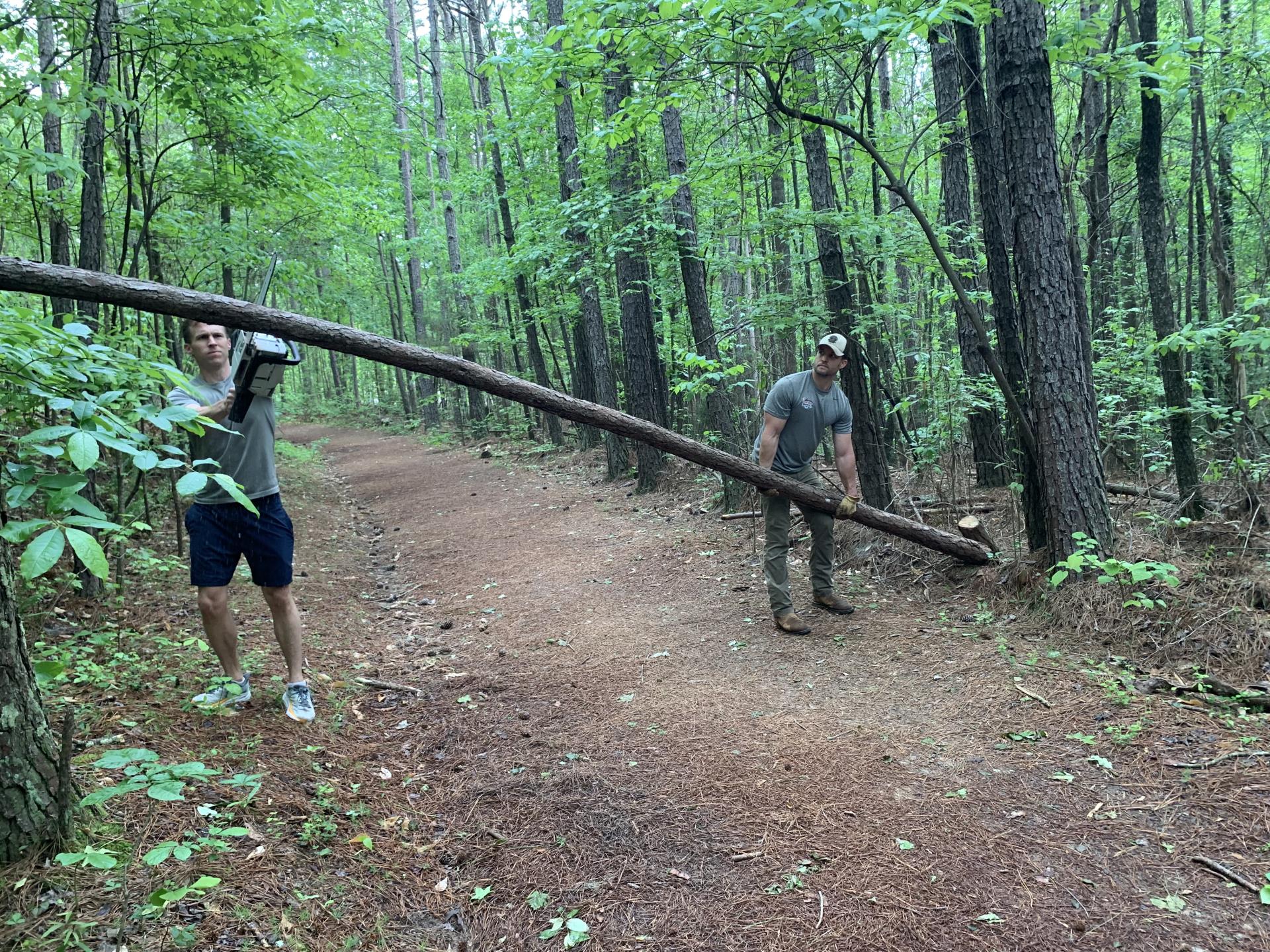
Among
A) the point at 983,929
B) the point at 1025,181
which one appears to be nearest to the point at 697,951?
the point at 983,929

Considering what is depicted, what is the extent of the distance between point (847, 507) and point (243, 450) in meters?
4.57

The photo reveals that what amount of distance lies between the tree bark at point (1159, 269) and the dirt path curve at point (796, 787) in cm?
281

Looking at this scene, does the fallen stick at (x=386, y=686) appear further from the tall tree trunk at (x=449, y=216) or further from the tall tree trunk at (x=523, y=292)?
the tall tree trunk at (x=449, y=216)

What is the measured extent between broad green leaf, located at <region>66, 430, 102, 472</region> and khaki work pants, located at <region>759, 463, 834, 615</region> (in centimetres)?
485

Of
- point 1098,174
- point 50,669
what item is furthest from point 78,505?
point 1098,174

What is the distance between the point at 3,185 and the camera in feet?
20.6

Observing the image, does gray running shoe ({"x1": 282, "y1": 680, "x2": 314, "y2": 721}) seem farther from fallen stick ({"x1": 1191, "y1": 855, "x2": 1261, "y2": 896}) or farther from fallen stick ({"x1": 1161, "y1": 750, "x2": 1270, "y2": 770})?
fallen stick ({"x1": 1161, "y1": 750, "x2": 1270, "y2": 770})

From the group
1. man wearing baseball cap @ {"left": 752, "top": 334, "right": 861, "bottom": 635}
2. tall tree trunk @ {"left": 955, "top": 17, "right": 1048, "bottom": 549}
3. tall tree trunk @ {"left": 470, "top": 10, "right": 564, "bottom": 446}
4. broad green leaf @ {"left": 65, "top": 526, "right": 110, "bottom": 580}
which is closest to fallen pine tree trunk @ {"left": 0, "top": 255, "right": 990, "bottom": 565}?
man wearing baseball cap @ {"left": 752, "top": 334, "right": 861, "bottom": 635}

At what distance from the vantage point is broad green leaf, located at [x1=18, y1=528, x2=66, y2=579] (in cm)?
→ 162

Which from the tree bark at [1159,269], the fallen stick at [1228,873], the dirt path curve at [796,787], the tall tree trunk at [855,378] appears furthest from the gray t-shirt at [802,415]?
the fallen stick at [1228,873]

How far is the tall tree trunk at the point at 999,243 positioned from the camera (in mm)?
5938

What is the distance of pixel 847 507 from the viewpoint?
19.7 feet

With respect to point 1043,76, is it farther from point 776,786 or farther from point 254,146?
point 254,146

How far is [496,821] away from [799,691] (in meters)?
2.27
